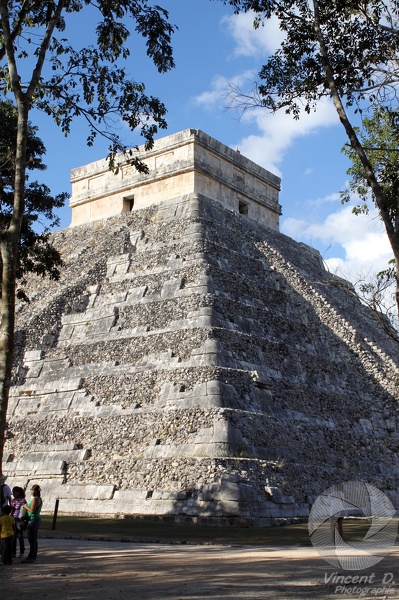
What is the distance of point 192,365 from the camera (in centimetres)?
1719

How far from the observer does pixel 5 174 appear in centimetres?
1573

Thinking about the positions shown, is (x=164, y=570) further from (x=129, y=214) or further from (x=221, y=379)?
(x=129, y=214)

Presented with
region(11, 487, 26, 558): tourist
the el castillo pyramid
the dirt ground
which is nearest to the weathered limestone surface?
the el castillo pyramid

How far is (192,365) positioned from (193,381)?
0.55 meters

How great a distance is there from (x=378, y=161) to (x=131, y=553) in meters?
8.96

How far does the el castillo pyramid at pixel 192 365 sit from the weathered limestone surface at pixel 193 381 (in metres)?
0.05

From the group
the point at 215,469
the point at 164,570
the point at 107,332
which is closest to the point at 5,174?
the point at 107,332

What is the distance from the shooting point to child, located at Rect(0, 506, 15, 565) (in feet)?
29.4

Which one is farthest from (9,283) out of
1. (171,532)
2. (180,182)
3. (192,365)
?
(180,182)

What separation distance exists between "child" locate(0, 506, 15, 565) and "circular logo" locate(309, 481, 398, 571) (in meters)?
3.84

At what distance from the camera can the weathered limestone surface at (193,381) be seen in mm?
15305

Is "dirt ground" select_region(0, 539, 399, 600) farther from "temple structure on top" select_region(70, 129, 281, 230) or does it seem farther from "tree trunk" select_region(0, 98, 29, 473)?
"temple structure on top" select_region(70, 129, 281, 230)

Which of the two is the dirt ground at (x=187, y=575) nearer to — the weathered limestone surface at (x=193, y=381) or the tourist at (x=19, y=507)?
the tourist at (x=19, y=507)

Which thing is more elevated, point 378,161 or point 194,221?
point 194,221
